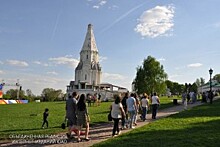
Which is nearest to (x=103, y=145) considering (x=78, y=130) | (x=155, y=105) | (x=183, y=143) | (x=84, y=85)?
(x=78, y=130)

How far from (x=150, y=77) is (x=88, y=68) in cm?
4349

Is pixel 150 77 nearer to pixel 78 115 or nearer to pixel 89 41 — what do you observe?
pixel 89 41

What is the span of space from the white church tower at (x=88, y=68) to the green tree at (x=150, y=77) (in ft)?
127

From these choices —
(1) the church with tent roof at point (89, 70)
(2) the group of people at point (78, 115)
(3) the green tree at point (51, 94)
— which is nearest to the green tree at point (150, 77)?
(1) the church with tent roof at point (89, 70)

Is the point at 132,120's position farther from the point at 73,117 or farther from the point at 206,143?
the point at 206,143

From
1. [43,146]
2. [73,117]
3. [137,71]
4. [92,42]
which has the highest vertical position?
[92,42]

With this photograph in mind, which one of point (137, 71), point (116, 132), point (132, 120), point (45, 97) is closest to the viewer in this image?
point (116, 132)

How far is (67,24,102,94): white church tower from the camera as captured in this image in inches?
5039

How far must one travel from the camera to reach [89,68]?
129 metres

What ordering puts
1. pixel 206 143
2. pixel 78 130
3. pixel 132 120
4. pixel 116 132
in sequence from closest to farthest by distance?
pixel 206 143, pixel 78 130, pixel 116 132, pixel 132 120

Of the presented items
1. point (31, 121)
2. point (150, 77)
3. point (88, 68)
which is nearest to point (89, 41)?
point (88, 68)

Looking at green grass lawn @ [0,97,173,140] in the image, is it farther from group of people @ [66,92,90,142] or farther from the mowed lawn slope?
group of people @ [66,92,90,142]

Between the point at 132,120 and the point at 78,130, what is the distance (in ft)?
15.3

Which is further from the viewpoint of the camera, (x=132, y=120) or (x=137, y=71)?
(x=137, y=71)
